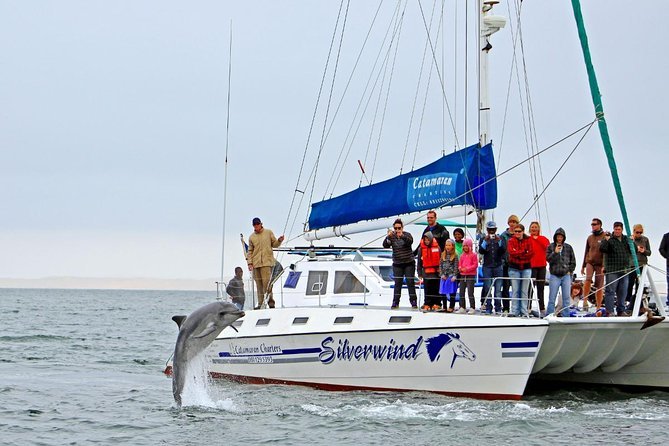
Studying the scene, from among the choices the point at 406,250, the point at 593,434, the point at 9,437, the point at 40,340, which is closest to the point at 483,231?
the point at 406,250

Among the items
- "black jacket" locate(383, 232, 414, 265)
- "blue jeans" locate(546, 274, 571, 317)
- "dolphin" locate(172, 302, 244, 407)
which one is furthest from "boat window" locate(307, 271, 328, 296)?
"dolphin" locate(172, 302, 244, 407)

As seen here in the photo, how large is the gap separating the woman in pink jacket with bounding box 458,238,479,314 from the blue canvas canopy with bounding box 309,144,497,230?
250 centimetres

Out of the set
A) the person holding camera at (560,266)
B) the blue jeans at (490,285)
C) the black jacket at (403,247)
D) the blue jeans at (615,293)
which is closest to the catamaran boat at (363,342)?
the blue jeans at (490,285)

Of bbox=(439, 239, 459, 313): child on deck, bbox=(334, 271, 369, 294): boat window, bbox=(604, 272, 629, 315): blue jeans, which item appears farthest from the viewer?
bbox=(334, 271, 369, 294): boat window

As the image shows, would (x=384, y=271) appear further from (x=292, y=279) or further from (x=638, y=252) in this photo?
(x=638, y=252)

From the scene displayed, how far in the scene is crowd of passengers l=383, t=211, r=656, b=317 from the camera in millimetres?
17234

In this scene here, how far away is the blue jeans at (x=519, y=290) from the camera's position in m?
16.9

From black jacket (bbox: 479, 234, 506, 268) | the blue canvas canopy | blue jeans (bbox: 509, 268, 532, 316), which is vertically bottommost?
blue jeans (bbox: 509, 268, 532, 316)

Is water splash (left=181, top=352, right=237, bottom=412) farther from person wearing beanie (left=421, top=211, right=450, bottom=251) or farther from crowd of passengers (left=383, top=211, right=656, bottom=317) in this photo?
person wearing beanie (left=421, top=211, right=450, bottom=251)

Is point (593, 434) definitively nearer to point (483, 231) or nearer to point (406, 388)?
point (406, 388)

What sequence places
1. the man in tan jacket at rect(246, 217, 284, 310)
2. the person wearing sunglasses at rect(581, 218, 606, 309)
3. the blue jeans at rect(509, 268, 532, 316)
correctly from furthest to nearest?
the man in tan jacket at rect(246, 217, 284, 310)
the person wearing sunglasses at rect(581, 218, 606, 309)
the blue jeans at rect(509, 268, 532, 316)

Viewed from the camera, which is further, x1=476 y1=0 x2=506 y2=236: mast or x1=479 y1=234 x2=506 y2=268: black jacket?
x1=476 y1=0 x2=506 y2=236: mast

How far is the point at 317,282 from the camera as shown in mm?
20500

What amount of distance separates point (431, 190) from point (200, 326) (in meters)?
6.70
